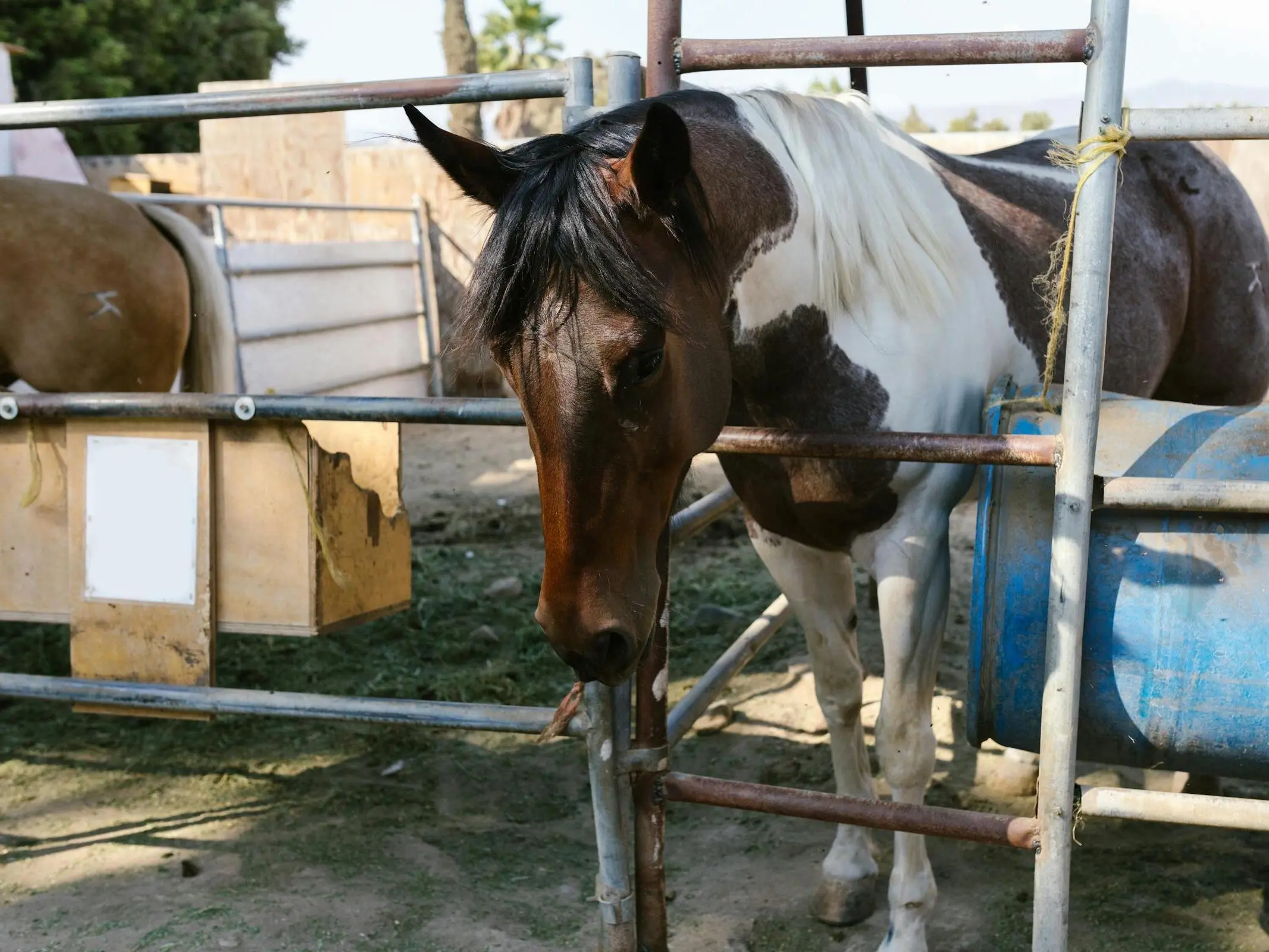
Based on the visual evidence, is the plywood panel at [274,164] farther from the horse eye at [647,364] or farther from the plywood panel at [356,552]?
the horse eye at [647,364]

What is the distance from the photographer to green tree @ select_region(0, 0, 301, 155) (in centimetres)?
1559

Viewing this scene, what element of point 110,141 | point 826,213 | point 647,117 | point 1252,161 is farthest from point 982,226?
point 110,141

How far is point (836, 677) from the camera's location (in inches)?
106

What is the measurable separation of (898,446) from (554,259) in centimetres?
64

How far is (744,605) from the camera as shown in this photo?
4.72 meters

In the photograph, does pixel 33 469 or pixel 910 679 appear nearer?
pixel 910 679

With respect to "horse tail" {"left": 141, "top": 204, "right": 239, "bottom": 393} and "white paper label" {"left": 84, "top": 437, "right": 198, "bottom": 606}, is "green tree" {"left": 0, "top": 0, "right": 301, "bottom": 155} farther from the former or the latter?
"white paper label" {"left": 84, "top": 437, "right": 198, "bottom": 606}

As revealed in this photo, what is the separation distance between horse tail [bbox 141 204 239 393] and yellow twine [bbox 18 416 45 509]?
188cm

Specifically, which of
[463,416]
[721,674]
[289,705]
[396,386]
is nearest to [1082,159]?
[463,416]

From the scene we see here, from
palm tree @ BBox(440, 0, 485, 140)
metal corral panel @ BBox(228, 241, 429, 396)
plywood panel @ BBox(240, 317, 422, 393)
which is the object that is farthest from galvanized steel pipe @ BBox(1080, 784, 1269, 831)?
palm tree @ BBox(440, 0, 485, 140)

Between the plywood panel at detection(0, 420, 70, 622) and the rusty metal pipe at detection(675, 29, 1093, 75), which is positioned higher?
the rusty metal pipe at detection(675, 29, 1093, 75)

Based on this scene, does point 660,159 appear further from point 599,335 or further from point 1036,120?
point 1036,120

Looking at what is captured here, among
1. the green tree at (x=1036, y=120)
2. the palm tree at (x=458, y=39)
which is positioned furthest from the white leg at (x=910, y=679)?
the green tree at (x=1036, y=120)

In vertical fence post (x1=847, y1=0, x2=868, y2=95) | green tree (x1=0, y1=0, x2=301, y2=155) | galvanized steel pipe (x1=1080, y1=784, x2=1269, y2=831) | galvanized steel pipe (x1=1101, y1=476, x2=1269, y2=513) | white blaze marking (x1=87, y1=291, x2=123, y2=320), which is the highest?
green tree (x1=0, y1=0, x2=301, y2=155)
